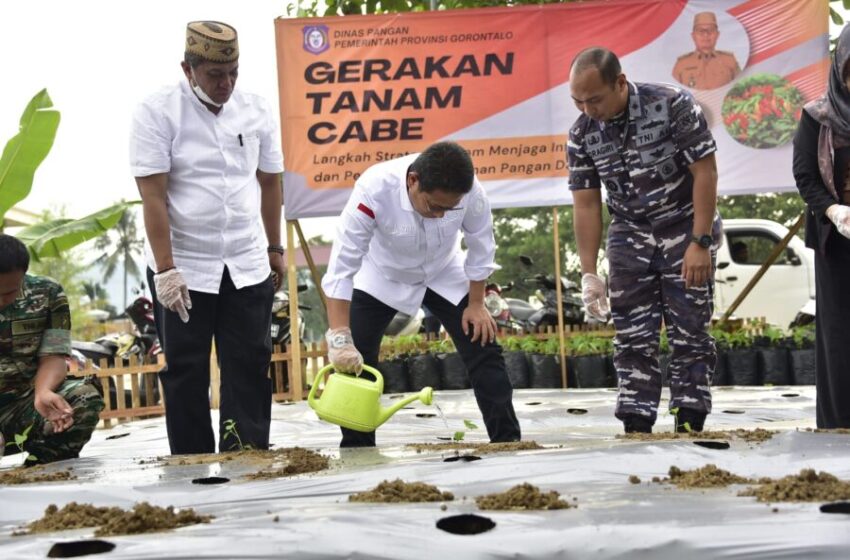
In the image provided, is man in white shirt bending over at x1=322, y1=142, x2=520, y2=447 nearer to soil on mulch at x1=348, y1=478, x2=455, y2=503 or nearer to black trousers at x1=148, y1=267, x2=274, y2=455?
black trousers at x1=148, y1=267, x2=274, y2=455

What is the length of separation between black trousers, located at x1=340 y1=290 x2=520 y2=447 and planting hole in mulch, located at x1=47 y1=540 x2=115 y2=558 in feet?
6.15

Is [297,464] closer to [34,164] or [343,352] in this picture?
[343,352]

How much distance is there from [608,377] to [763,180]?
6.07 feet

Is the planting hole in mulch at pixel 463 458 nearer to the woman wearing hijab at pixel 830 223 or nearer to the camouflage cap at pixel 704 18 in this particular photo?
the woman wearing hijab at pixel 830 223

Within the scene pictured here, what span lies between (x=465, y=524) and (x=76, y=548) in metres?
0.83

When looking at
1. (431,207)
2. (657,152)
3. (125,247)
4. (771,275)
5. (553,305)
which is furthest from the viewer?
(125,247)

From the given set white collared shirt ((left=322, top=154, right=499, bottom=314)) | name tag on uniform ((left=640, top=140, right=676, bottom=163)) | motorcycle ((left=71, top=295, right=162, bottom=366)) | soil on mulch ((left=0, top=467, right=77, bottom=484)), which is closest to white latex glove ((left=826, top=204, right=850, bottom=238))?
name tag on uniform ((left=640, top=140, right=676, bottom=163))

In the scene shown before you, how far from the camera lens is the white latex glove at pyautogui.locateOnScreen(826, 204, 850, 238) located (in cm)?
373

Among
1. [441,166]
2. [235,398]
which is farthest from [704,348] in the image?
[235,398]

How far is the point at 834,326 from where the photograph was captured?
404cm

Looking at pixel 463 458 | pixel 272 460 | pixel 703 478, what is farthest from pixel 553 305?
pixel 703 478

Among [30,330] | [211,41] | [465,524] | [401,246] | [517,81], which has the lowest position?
[465,524]

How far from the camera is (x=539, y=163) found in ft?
24.4

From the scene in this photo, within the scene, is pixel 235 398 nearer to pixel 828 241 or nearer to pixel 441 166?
pixel 441 166
